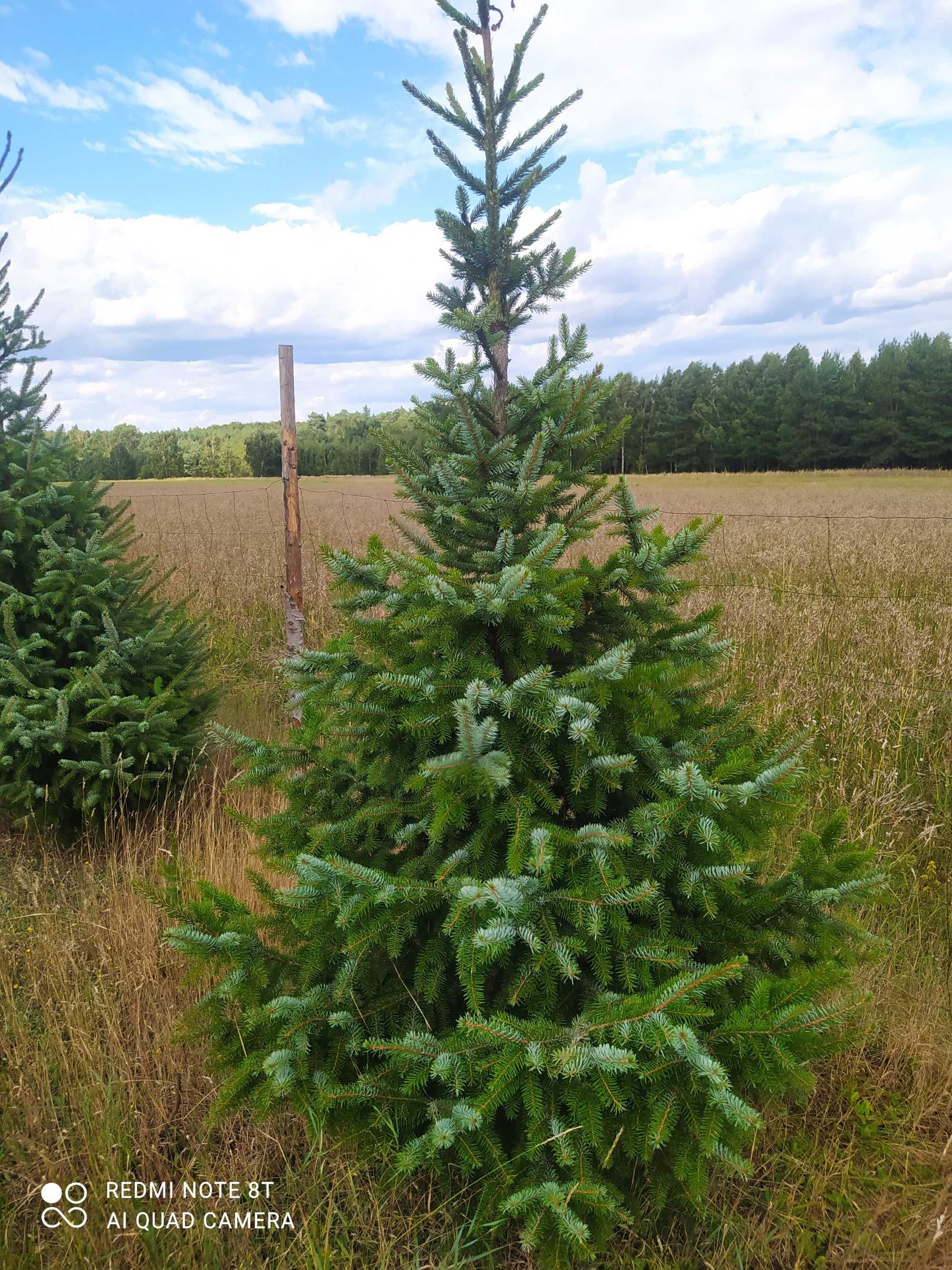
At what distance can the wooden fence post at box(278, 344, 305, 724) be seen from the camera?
5.29m

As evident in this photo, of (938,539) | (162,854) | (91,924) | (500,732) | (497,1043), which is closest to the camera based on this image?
(497,1043)

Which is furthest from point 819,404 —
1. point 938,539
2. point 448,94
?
point 448,94

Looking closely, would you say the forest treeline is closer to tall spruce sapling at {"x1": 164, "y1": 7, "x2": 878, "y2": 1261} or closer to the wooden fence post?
the wooden fence post

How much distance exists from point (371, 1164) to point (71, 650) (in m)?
3.47

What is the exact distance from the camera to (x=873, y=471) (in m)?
42.7

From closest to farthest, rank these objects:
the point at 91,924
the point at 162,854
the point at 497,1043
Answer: the point at 497,1043 → the point at 91,924 → the point at 162,854

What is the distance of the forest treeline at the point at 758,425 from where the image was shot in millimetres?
50625

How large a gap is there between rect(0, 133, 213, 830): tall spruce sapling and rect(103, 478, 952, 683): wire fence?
5.31ft

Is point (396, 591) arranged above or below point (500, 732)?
above

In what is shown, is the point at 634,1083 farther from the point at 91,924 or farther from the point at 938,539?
the point at 938,539

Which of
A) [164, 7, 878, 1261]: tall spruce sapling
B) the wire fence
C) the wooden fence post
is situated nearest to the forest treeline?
the wire fence

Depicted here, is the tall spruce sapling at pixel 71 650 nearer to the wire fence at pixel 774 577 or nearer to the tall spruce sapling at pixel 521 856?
the wire fence at pixel 774 577

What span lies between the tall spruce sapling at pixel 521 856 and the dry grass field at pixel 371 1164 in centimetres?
24

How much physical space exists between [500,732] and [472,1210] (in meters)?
1.45
